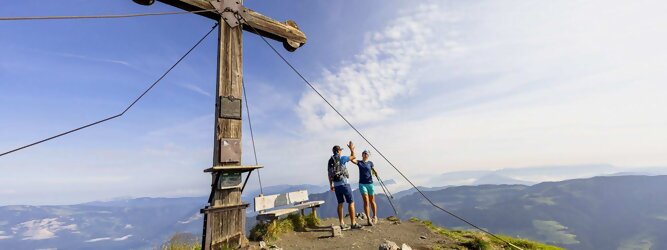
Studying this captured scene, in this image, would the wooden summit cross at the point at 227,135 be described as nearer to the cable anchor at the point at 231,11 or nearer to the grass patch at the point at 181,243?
the cable anchor at the point at 231,11

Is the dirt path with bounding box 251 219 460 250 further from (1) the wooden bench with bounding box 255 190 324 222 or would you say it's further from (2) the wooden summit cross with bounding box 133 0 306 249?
(2) the wooden summit cross with bounding box 133 0 306 249

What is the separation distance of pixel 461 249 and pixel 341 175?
4.23m

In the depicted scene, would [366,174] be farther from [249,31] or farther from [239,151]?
[249,31]

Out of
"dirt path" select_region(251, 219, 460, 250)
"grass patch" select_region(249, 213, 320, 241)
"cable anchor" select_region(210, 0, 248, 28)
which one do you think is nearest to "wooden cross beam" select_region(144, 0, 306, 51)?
"cable anchor" select_region(210, 0, 248, 28)

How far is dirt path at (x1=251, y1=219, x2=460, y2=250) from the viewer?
9.06 metres

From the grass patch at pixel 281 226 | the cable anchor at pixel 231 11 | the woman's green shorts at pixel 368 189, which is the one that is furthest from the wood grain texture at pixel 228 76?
the woman's green shorts at pixel 368 189

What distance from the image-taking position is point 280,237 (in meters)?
9.76

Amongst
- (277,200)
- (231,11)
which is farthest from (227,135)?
(277,200)

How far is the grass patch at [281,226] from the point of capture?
31.2 ft

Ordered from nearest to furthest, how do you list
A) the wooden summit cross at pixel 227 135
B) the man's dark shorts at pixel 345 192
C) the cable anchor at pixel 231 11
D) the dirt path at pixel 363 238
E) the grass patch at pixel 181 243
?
the wooden summit cross at pixel 227 135
the cable anchor at pixel 231 11
the grass patch at pixel 181 243
the dirt path at pixel 363 238
the man's dark shorts at pixel 345 192

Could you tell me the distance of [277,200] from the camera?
11547 mm

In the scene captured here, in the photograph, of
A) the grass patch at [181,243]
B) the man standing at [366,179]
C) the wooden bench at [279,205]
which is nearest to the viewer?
the grass patch at [181,243]

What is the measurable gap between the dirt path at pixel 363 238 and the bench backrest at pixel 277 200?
1.24 m

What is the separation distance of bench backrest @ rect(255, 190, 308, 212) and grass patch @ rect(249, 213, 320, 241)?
58cm
